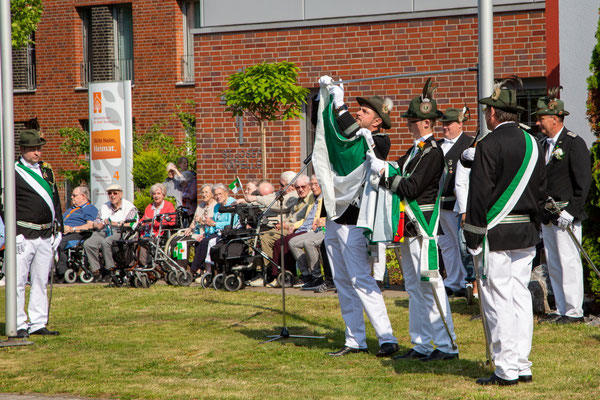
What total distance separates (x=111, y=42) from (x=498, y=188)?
70.4ft

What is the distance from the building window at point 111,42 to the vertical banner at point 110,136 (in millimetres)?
6492

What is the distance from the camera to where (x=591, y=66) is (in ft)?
30.7

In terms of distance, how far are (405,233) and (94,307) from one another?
581 centimetres

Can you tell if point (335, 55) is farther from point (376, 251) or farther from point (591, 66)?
point (376, 251)

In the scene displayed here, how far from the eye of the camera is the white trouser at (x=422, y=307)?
7.51 meters

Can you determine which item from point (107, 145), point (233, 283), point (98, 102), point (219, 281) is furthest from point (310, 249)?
point (98, 102)

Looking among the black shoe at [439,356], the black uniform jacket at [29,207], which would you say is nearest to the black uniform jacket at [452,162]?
the black shoe at [439,356]

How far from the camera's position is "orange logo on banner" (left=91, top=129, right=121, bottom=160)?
1998 centimetres

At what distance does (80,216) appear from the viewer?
53.8 ft

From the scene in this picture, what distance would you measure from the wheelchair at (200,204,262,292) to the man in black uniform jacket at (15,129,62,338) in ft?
12.3

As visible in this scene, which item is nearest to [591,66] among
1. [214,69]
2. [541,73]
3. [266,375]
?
[266,375]

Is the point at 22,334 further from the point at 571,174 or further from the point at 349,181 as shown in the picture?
the point at 571,174

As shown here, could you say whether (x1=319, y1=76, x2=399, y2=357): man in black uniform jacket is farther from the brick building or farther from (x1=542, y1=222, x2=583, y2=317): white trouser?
the brick building

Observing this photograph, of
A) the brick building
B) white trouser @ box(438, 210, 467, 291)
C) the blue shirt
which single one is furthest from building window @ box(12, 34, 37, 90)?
white trouser @ box(438, 210, 467, 291)
